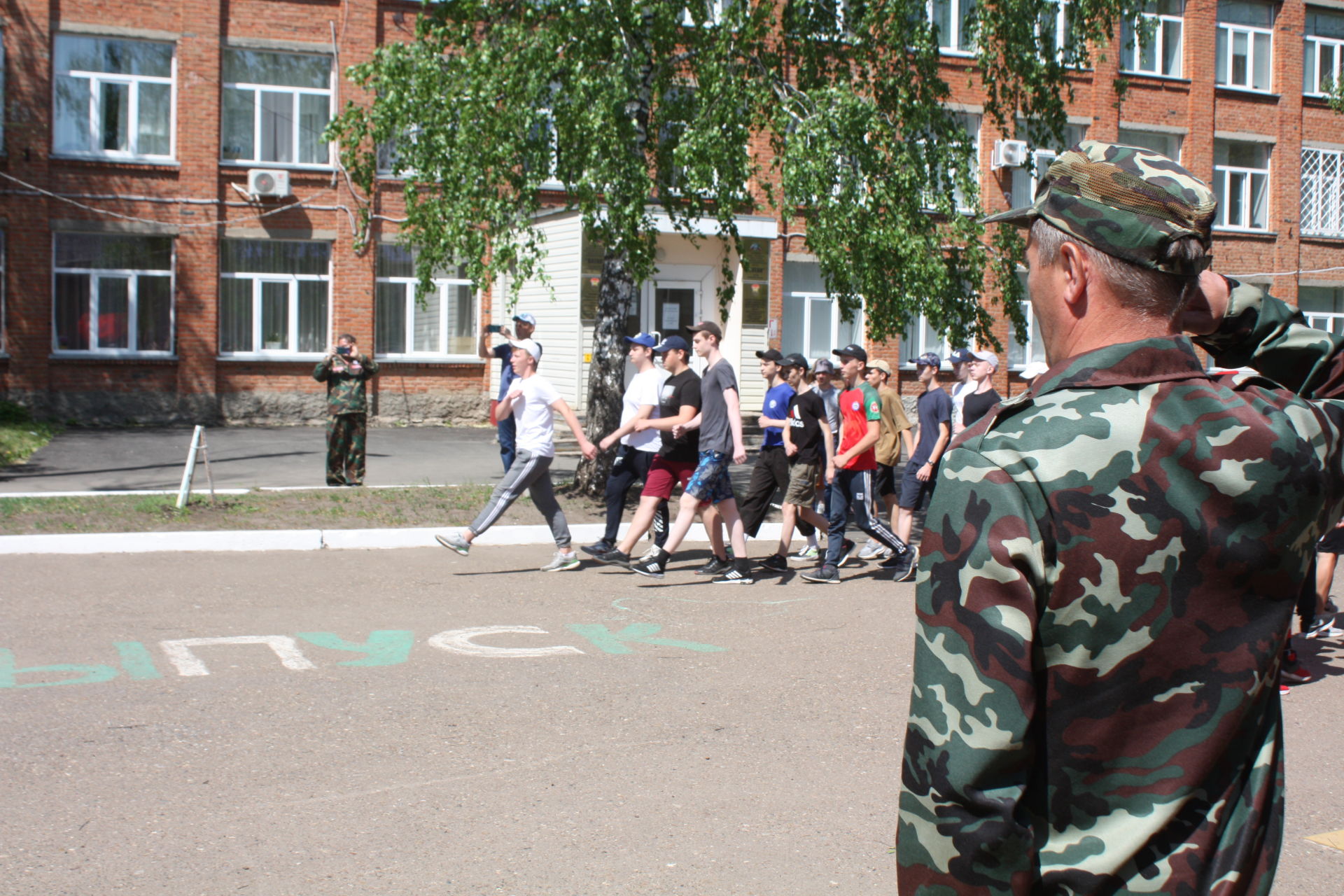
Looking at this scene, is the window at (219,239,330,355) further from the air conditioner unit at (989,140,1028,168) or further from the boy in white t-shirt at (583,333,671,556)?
the boy in white t-shirt at (583,333,671,556)

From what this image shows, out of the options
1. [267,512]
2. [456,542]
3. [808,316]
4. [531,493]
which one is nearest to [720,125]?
[531,493]

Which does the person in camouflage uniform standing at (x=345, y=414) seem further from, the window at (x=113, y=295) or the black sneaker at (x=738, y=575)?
the window at (x=113, y=295)

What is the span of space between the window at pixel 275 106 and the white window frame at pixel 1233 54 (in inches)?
833

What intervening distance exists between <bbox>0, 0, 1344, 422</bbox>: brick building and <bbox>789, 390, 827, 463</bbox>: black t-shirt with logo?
13037 millimetres

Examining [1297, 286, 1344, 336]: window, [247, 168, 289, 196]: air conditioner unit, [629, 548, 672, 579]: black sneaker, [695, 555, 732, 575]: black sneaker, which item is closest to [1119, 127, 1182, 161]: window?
[1297, 286, 1344, 336]: window

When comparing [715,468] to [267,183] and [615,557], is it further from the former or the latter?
[267,183]

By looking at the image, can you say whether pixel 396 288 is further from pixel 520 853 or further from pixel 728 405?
pixel 520 853

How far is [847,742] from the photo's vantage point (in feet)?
18.2

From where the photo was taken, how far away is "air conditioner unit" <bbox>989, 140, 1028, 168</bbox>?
26594 millimetres

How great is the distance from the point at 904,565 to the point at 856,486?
2.67ft

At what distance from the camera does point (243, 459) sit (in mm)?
17688

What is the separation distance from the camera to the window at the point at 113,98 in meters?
22.8

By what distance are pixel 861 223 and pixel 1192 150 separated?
21.5 metres

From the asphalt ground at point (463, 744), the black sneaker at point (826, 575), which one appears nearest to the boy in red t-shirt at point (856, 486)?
the black sneaker at point (826, 575)
